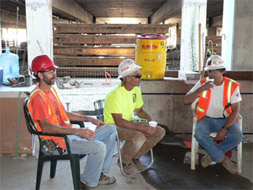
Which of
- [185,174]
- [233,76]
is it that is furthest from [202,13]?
[185,174]

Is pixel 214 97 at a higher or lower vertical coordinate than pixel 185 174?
higher

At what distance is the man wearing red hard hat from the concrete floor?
1.10 feet

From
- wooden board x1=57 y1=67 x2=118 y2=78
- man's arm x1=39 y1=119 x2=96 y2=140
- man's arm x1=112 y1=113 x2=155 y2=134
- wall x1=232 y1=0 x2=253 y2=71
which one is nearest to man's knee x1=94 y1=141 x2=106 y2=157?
man's arm x1=39 y1=119 x2=96 y2=140

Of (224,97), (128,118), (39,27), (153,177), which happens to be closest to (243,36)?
(224,97)

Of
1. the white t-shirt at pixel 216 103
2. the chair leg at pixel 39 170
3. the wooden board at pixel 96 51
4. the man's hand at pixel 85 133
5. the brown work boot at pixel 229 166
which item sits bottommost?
the brown work boot at pixel 229 166

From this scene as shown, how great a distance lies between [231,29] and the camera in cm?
579

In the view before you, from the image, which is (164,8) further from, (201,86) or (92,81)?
(201,86)

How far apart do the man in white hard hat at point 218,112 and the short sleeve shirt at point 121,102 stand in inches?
30.4

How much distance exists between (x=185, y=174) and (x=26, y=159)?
225 centimetres

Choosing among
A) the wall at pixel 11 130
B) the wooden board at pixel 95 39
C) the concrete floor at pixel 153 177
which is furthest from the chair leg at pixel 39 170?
the wooden board at pixel 95 39

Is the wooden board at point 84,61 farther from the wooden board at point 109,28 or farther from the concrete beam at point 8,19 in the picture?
the concrete beam at point 8,19

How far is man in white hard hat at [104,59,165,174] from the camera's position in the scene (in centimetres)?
→ 361

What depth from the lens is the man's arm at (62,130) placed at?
2.98m

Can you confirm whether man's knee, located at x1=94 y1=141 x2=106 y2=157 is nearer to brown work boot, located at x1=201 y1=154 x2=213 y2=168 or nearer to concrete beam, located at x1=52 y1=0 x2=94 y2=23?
brown work boot, located at x1=201 y1=154 x2=213 y2=168
